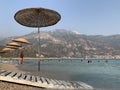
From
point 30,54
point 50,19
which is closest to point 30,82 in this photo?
point 50,19

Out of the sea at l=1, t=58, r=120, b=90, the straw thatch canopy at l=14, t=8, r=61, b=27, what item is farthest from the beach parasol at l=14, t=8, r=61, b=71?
the sea at l=1, t=58, r=120, b=90

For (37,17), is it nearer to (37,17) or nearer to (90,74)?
(37,17)

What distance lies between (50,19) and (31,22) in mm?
2226

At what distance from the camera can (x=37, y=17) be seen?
75.4 ft

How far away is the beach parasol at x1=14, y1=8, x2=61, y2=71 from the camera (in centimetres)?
2109

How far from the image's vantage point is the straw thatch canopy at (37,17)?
21.1 m

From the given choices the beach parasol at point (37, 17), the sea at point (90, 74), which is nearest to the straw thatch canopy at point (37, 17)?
the beach parasol at point (37, 17)

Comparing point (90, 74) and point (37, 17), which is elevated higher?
point (37, 17)

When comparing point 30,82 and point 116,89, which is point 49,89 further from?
point 116,89

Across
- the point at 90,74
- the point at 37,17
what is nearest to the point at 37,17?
the point at 37,17

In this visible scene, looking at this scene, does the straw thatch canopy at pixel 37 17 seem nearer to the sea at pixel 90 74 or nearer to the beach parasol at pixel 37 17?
the beach parasol at pixel 37 17

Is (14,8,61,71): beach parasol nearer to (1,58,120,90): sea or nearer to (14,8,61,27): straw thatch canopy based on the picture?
(14,8,61,27): straw thatch canopy

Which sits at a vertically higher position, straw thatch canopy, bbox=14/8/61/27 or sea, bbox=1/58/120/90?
straw thatch canopy, bbox=14/8/61/27

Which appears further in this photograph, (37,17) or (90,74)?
(90,74)
